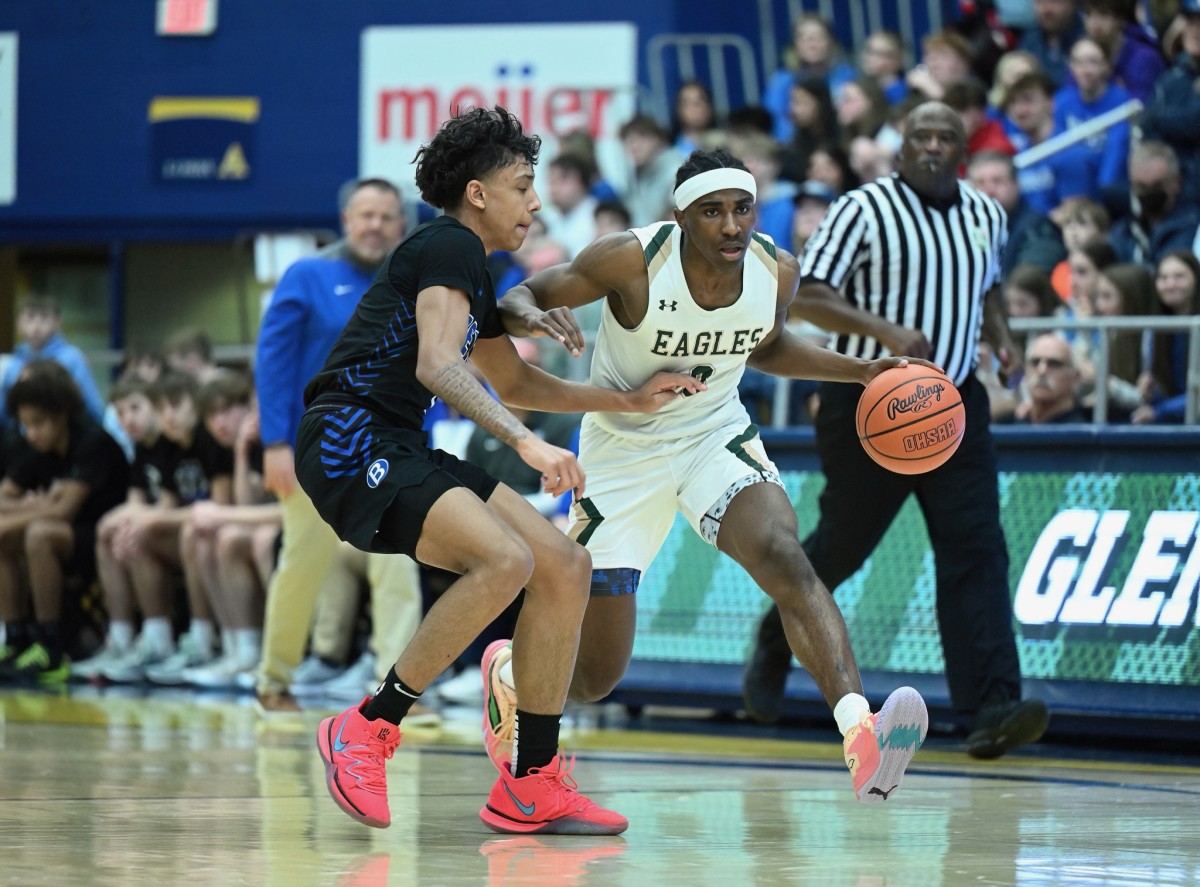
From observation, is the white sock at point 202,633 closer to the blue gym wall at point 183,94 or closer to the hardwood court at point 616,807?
the hardwood court at point 616,807

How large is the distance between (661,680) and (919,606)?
137 cm

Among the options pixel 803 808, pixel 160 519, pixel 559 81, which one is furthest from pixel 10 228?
pixel 803 808

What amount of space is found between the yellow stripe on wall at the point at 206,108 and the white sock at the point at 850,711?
12.1 m

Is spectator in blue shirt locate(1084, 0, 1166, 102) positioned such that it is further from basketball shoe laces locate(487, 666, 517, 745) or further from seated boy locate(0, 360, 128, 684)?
basketball shoe laces locate(487, 666, 517, 745)

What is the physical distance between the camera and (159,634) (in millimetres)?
11703

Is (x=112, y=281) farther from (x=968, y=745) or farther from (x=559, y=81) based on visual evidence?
(x=968, y=745)

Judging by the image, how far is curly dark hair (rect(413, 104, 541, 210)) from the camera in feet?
17.6

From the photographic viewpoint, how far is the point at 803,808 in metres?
5.85

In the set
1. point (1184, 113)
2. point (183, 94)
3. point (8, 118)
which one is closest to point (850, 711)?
point (1184, 113)

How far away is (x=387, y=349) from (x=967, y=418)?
2757 millimetres

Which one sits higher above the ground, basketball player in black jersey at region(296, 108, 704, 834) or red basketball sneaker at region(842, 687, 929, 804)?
basketball player in black jersey at region(296, 108, 704, 834)

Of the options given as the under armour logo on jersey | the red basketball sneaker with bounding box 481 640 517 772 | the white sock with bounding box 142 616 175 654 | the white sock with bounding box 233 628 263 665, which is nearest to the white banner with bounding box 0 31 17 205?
the white sock with bounding box 142 616 175 654

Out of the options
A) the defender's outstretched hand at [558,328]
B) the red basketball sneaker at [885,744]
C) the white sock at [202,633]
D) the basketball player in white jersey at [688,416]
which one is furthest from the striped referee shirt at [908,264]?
the white sock at [202,633]

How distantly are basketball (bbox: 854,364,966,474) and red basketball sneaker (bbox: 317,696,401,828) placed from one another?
1.90 metres
